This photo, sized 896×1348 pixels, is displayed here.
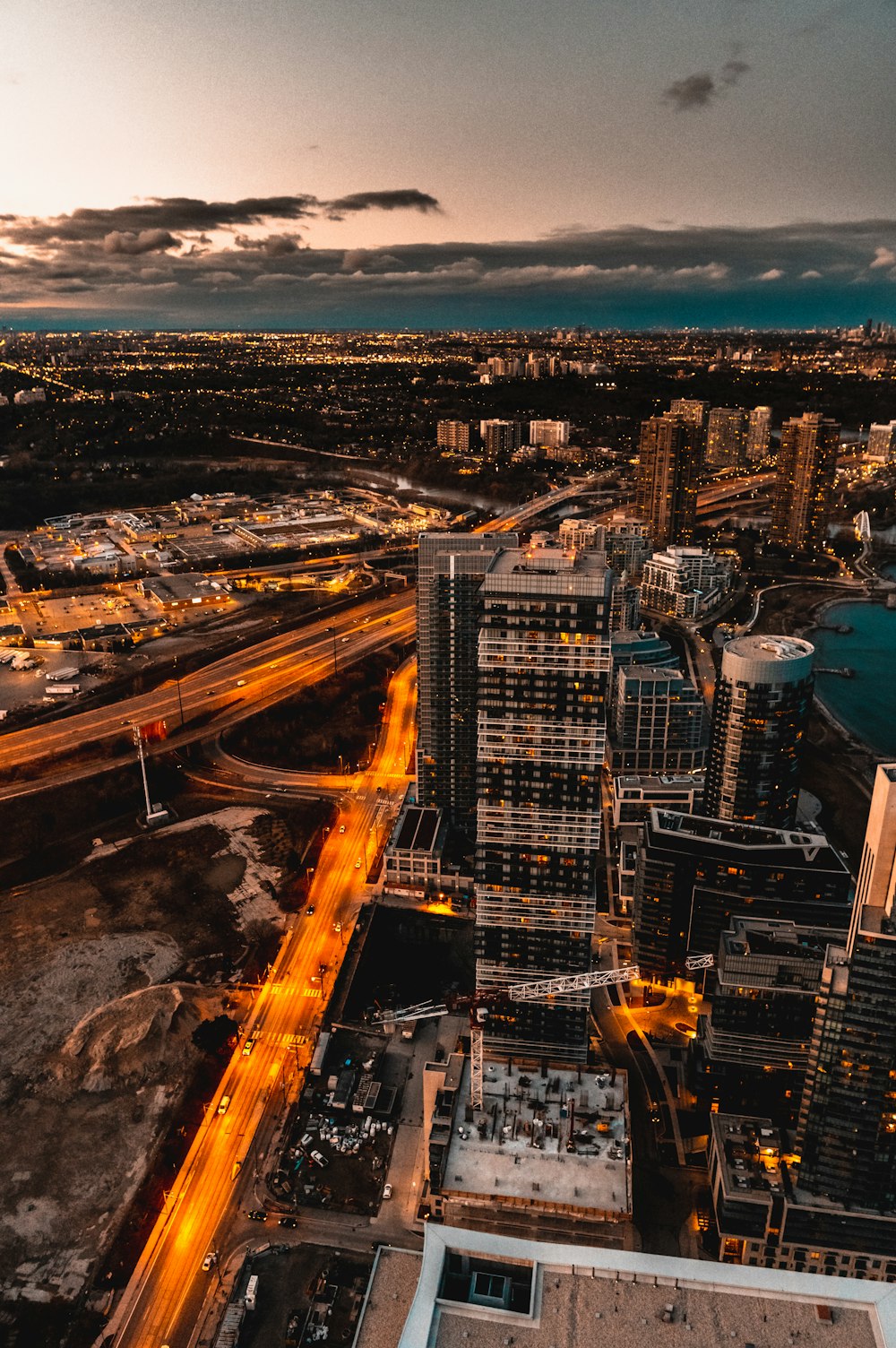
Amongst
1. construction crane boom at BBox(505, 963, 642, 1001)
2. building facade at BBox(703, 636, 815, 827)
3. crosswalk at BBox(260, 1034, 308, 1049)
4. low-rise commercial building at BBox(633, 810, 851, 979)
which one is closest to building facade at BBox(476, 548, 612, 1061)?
construction crane boom at BBox(505, 963, 642, 1001)

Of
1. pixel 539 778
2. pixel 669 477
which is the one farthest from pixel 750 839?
pixel 669 477

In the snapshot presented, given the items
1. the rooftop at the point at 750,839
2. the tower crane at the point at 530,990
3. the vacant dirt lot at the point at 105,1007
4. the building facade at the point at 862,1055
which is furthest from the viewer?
the rooftop at the point at 750,839

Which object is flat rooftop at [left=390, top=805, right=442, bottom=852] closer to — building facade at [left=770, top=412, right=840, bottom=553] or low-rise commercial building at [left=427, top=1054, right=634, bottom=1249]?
low-rise commercial building at [left=427, top=1054, right=634, bottom=1249]

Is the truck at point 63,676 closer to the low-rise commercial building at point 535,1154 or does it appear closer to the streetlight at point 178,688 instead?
the streetlight at point 178,688

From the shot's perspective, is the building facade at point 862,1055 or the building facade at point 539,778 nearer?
the building facade at point 862,1055

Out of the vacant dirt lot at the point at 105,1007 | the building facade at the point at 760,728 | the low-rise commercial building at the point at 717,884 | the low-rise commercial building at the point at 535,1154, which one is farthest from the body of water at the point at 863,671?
the vacant dirt lot at the point at 105,1007

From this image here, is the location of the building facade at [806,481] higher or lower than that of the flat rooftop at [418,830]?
higher

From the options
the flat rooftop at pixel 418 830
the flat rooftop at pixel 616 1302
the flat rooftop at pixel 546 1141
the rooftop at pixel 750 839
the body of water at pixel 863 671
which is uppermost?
the flat rooftop at pixel 616 1302
